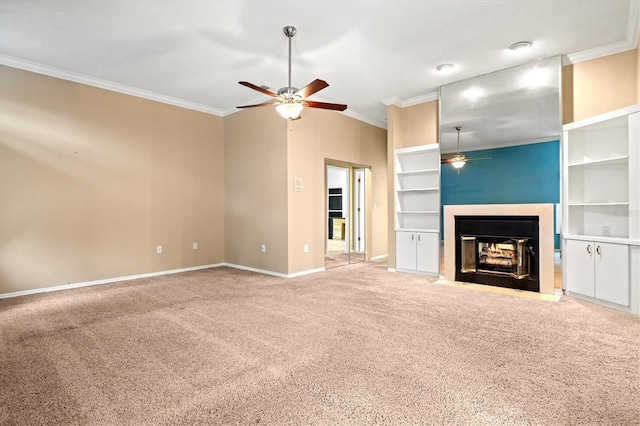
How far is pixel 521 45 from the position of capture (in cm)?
386

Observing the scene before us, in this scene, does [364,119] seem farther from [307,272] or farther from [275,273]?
[275,273]

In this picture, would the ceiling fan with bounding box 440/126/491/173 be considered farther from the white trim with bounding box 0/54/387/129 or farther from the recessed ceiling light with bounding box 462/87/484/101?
the white trim with bounding box 0/54/387/129

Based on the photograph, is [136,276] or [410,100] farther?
[410,100]

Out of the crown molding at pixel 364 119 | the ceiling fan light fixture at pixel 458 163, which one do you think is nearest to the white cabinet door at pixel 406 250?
the ceiling fan light fixture at pixel 458 163

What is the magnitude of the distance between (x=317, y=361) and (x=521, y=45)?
4.19 metres

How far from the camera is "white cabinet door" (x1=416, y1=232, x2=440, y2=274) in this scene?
5.32 metres

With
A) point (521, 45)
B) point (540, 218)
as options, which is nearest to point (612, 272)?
point (540, 218)

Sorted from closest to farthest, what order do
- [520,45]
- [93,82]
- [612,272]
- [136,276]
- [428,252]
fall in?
[612,272], [520,45], [93,82], [136,276], [428,252]

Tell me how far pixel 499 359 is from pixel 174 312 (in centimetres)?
315

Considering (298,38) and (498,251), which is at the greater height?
(298,38)

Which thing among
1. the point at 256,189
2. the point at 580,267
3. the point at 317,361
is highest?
the point at 256,189

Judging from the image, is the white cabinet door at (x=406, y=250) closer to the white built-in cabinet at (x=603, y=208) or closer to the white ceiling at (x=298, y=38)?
the white built-in cabinet at (x=603, y=208)

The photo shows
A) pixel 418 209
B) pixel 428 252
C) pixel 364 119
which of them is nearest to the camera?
pixel 428 252

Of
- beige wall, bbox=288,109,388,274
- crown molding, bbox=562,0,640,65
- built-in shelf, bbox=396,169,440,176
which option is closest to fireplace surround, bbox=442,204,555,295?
built-in shelf, bbox=396,169,440,176
